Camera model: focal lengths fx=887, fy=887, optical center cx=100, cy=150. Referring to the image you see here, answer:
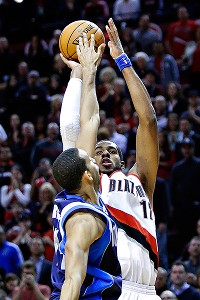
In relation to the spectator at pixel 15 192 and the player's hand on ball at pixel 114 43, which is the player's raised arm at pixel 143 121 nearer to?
the player's hand on ball at pixel 114 43

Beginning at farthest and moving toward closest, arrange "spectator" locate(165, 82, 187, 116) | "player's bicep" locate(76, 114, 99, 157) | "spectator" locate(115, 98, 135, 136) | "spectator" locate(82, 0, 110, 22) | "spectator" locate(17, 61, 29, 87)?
"spectator" locate(82, 0, 110, 22)
"spectator" locate(17, 61, 29, 87)
"spectator" locate(165, 82, 187, 116)
"spectator" locate(115, 98, 135, 136)
"player's bicep" locate(76, 114, 99, 157)

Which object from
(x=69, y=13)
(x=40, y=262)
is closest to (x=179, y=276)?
(x=40, y=262)

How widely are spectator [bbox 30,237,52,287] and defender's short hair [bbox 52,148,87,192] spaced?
6.58 meters

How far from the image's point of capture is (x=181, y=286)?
10.8 m

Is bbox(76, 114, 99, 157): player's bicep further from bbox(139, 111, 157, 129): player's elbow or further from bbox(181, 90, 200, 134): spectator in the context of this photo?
bbox(181, 90, 200, 134): spectator

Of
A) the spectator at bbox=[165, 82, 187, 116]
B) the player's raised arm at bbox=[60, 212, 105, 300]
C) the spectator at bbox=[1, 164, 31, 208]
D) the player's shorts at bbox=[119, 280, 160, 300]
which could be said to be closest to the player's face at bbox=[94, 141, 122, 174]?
the player's shorts at bbox=[119, 280, 160, 300]

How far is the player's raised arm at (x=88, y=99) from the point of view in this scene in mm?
6035

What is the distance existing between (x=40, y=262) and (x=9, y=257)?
→ 631mm

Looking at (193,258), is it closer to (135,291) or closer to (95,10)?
(135,291)

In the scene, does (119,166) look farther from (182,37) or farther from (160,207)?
(182,37)

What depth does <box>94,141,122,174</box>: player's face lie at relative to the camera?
682 cm

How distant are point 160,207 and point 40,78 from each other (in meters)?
5.47

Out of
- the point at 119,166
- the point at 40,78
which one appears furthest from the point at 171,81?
the point at 119,166

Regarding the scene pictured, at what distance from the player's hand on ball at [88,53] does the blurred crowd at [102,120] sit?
4.22 meters
